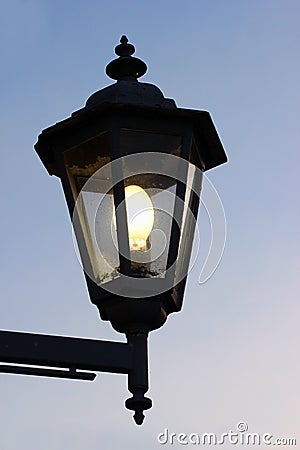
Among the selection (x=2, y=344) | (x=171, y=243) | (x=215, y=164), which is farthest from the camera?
(x=215, y=164)

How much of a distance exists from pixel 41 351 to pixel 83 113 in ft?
2.79

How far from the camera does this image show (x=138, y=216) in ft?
11.2

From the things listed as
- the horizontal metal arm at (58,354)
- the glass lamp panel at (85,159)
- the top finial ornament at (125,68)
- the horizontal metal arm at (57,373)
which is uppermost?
the top finial ornament at (125,68)

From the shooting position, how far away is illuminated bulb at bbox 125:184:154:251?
336 centimetres

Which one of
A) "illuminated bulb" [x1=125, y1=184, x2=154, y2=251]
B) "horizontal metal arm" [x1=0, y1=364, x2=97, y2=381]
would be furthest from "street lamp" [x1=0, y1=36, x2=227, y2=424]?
"horizontal metal arm" [x1=0, y1=364, x2=97, y2=381]

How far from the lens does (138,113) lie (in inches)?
137

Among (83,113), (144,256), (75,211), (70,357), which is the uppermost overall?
(83,113)

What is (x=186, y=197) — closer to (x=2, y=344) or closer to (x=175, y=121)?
(x=175, y=121)

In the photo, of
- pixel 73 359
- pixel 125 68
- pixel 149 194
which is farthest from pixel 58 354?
pixel 125 68

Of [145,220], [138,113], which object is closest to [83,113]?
[138,113]

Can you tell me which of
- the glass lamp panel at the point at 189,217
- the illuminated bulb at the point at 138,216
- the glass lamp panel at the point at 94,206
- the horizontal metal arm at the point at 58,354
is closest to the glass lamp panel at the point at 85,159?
the glass lamp panel at the point at 94,206

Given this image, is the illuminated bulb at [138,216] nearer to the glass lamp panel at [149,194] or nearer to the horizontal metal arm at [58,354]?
the glass lamp panel at [149,194]

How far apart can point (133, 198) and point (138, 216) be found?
67 millimetres

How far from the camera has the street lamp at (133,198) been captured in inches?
131
